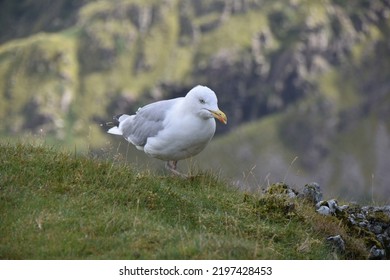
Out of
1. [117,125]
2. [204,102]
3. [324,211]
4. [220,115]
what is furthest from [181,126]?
[117,125]

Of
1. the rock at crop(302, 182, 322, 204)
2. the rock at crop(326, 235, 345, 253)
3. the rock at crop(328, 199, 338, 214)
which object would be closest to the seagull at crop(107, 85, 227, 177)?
the rock at crop(302, 182, 322, 204)

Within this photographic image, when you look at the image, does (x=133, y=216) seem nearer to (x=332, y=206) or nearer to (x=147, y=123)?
(x=332, y=206)

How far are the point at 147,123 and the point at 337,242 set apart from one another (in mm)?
6761

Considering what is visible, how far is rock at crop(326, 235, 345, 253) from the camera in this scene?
523 inches

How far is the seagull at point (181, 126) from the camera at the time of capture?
619 inches

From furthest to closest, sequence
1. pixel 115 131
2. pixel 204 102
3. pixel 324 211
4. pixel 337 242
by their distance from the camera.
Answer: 1. pixel 115 131
2. pixel 204 102
3. pixel 324 211
4. pixel 337 242

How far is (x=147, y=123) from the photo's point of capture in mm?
17688

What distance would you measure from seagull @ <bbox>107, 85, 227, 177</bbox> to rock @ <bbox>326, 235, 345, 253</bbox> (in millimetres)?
3705

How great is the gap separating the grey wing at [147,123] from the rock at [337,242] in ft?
18.7

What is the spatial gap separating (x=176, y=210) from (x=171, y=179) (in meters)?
2.13

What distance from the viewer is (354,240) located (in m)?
13.9

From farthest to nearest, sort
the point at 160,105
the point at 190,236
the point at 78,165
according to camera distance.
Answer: the point at 160,105 < the point at 78,165 < the point at 190,236
